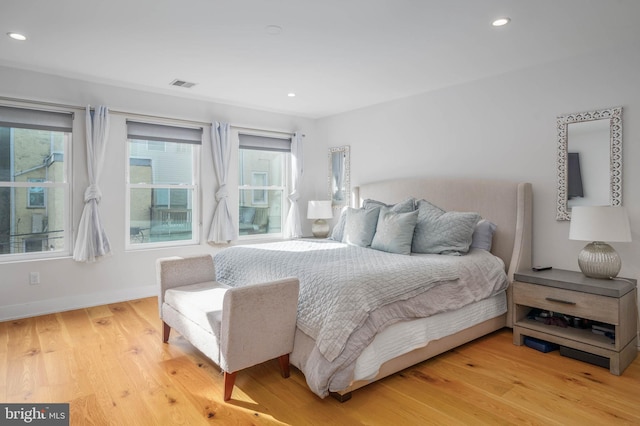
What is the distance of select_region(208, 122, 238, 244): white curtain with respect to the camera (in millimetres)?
4789

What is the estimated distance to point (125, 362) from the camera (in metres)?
2.68

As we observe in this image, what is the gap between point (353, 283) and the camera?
2.26 meters

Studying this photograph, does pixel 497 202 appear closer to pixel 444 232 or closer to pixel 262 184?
pixel 444 232

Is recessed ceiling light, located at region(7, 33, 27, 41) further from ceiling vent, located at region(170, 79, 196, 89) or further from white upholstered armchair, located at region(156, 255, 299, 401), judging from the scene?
white upholstered armchair, located at region(156, 255, 299, 401)

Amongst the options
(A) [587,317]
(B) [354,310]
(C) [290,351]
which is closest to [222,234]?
(C) [290,351]

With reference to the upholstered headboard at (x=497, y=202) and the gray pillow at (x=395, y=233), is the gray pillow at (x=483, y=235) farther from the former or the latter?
→ the gray pillow at (x=395, y=233)

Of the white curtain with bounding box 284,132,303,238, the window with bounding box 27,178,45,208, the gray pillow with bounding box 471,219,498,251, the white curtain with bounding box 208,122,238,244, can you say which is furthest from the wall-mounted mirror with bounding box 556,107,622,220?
the window with bounding box 27,178,45,208

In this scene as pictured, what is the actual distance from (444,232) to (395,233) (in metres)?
0.44

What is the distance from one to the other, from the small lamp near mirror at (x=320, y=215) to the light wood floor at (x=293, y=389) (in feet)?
8.65

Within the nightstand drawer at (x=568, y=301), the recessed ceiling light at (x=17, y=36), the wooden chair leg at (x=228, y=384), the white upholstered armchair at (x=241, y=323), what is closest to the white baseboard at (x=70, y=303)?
the white upholstered armchair at (x=241, y=323)

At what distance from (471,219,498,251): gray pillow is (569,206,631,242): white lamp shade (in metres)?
0.80

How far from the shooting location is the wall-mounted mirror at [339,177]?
17.6 feet

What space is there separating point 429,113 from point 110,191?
3703mm

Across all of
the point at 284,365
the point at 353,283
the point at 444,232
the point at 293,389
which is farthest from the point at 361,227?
the point at 293,389
